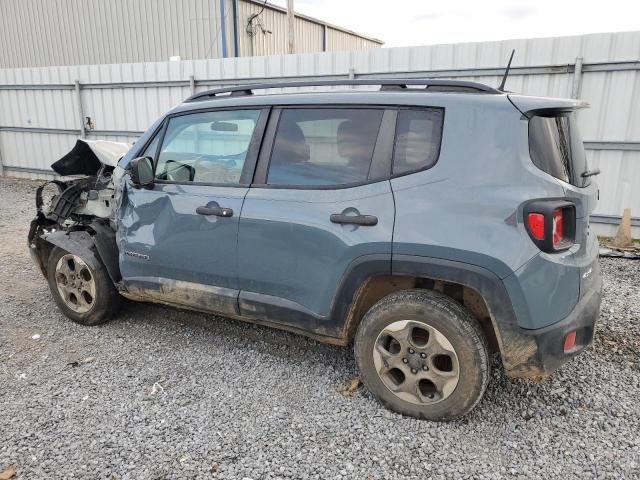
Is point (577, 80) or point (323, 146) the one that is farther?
point (577, 80)

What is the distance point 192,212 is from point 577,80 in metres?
5.75

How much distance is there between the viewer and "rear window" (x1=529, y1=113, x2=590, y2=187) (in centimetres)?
249

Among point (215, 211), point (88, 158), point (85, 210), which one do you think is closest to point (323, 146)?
point (215, 211)

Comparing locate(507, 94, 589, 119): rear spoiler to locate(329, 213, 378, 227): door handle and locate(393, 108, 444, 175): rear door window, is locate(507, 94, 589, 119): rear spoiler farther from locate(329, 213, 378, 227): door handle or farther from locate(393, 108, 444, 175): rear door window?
locate(329, 213, 378, 227): door handle

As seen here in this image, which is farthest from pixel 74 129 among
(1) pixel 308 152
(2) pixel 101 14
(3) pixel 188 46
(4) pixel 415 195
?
(4) pixel 415 195

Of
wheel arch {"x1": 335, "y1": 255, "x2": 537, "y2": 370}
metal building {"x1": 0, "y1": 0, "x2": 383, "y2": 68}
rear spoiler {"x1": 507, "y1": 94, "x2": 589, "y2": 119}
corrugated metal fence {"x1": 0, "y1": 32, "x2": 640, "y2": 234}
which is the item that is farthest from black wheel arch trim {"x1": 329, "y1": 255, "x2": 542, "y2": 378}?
metal building {"x1": 0, "y1": 0, "x2": 383, "y2": 68}

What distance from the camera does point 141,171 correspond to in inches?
136

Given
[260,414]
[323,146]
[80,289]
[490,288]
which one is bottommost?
[260,414]

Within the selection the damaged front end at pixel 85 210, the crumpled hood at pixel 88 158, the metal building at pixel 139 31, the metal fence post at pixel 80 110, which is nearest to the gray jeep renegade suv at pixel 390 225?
the damaged front end at pixel 85 210

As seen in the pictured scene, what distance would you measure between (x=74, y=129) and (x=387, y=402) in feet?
36.7

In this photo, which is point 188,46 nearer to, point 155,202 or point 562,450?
point 155,202

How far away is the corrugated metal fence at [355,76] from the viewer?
21.3 feet

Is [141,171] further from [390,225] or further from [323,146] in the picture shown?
[390,225]

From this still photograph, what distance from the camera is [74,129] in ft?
37.6
